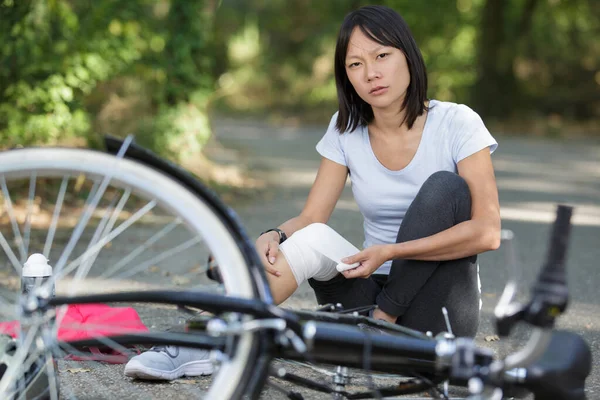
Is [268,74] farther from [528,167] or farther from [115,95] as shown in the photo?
[115,95]

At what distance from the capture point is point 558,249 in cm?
199

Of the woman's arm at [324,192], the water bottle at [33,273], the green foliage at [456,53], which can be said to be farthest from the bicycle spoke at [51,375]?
the green foliage at [456,53]

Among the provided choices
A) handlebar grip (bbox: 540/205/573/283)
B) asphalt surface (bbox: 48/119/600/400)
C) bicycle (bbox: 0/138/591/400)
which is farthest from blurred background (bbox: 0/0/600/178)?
handlebar grip (bbox: 540/205/573/283)

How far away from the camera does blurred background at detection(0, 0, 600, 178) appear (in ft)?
22.0

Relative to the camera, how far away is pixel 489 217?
107 inches

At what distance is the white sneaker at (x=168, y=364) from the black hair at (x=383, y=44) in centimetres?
97

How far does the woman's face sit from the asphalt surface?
0.93 m

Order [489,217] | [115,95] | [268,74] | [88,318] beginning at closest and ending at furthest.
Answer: [489,217]
[88,318]
[115,95]
[268,74]

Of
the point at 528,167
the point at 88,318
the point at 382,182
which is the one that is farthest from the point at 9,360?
the point at 528,167

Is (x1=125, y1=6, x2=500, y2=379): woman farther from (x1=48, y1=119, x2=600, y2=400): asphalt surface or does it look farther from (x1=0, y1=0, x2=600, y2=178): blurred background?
(x1=0, y1=0, x2=600, y2=178): blurred background

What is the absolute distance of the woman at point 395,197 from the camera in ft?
8.82

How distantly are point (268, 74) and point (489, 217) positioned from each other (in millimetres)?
23334

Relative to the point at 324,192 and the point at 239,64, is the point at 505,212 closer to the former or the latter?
the point at 324,192

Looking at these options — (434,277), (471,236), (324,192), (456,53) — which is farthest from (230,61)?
(471,236)
